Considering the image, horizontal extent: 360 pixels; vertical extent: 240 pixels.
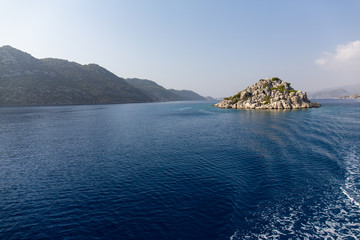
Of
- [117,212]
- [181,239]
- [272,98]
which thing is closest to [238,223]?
[181,239]

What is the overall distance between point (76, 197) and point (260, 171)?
28.5m

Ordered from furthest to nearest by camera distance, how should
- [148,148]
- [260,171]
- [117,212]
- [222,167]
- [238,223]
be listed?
[148,148]
[222,167]
[260,171]
[117,212]
[238,223]

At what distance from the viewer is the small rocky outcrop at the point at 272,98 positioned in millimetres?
158500

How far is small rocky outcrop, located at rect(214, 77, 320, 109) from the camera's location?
158500 mm

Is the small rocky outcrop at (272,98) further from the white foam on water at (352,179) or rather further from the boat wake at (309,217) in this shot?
the boat wake at (309,217)

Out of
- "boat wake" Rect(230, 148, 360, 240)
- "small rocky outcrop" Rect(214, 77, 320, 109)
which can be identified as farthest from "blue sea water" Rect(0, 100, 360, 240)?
"small rocky outcrop" Rect(214, 77, 320, 109)

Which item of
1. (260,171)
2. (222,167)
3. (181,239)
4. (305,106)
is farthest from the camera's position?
(305,106)

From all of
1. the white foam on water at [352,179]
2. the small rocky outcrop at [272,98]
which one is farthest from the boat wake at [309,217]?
the small rocky outcrop at [272,98]

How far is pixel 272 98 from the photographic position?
16712 cm

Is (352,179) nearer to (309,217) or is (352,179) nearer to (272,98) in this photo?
(309,217)

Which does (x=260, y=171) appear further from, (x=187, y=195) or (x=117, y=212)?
(x=117, y=212)

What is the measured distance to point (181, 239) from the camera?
1647 cm

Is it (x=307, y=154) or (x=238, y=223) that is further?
(x=307, y=154)

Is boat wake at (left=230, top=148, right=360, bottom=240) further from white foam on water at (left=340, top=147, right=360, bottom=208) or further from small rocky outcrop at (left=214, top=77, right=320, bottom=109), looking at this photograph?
small rocky outcrop at (left=214, top=77, right=320, bottom=109)
